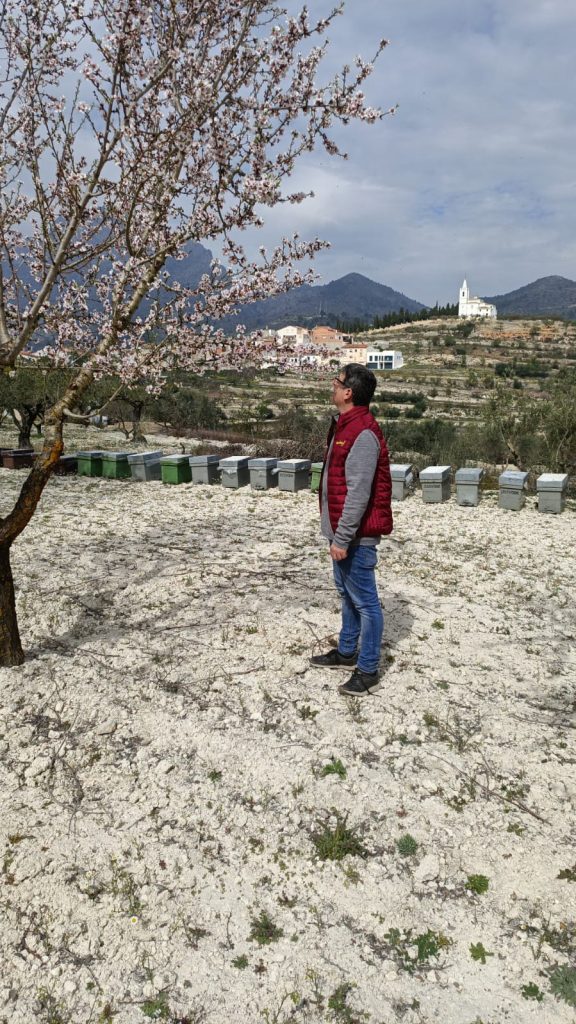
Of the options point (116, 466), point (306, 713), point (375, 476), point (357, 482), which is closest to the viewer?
point (357, 482)

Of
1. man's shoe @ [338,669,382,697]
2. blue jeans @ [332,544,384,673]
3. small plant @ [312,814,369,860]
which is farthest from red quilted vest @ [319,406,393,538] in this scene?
small plant @ [312,814,369,860]

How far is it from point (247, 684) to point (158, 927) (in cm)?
219

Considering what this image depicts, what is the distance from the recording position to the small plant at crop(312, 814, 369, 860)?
3.50 metres

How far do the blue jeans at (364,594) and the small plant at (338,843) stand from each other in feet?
4.77

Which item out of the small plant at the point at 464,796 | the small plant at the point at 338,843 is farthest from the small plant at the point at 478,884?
the small plant at the point at 338,843

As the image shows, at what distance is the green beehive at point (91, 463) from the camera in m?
14.7

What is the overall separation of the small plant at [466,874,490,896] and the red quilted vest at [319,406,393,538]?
2.23 metres

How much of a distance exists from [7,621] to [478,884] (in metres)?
4.08

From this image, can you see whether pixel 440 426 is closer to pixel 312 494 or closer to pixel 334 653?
pixel 312 494

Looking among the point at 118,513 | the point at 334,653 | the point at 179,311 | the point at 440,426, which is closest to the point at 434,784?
the point at 334,653

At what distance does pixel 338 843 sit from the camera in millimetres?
3541

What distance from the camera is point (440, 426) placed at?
23188mm

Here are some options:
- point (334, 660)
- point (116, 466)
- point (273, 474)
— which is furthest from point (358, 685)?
point (116, 466)

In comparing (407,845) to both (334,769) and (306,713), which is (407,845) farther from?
(306,713)
